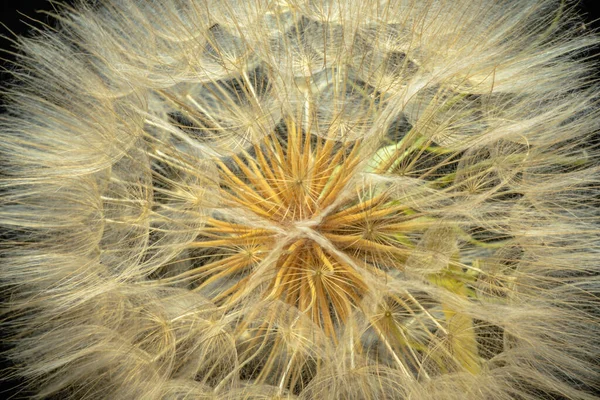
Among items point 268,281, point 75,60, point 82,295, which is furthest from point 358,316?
point 75,60

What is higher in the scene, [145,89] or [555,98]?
[555,98]

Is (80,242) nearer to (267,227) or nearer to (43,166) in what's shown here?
(43,166)

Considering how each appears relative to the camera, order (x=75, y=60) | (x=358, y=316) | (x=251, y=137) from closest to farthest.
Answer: (x=358, y=316)
(x=251, y=137)
(x=75, y=60)

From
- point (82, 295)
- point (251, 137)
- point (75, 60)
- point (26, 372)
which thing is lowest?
point (26, 372)

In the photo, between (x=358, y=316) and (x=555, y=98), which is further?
(x=555, y=98)

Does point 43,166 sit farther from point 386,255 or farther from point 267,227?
point 386,255

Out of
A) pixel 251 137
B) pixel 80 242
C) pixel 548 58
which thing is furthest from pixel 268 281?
pixel 548 58

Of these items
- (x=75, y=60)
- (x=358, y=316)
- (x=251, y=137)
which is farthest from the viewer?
(x=75, y=60)
